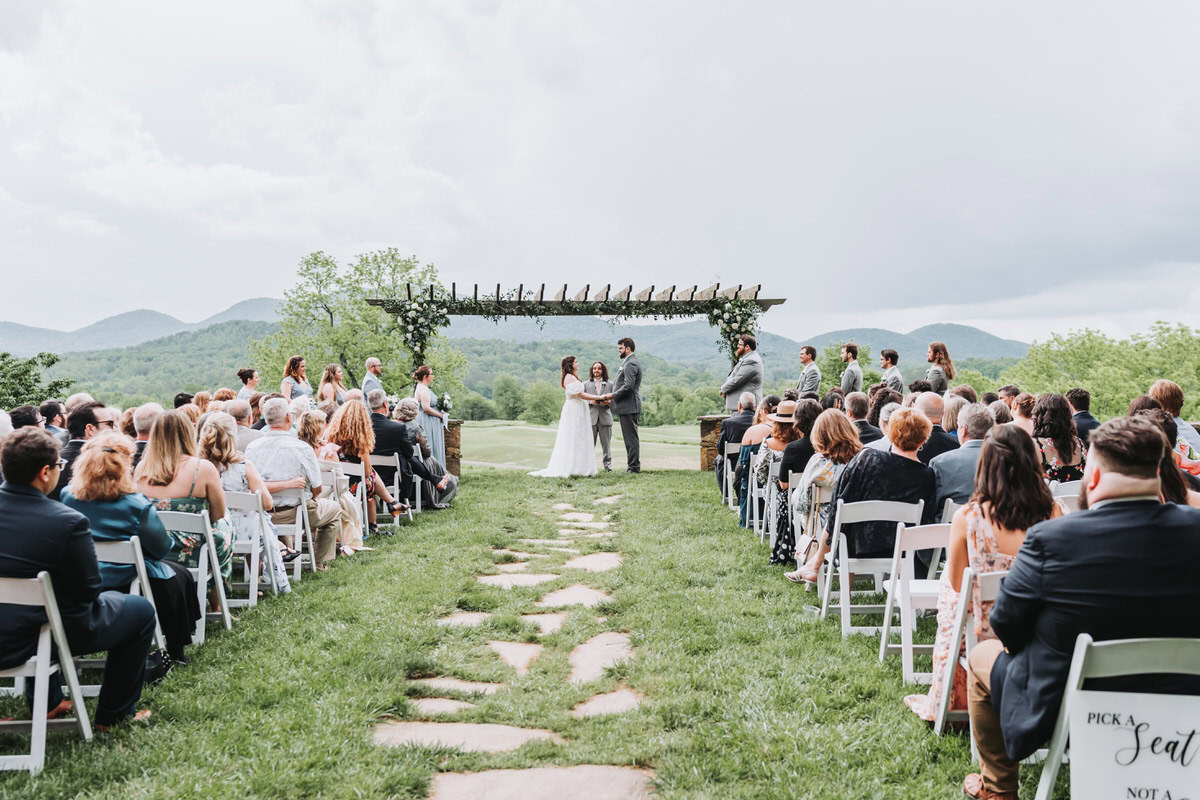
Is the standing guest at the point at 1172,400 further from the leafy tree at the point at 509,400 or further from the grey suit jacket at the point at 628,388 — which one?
the leafy tree at the point at 509,400

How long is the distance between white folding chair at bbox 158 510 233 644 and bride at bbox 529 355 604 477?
8143 millimetres

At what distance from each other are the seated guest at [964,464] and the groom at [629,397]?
7968 millimetres

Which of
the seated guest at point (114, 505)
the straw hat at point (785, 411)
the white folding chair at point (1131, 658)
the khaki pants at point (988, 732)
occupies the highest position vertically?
the straw hat at point (785, 411)

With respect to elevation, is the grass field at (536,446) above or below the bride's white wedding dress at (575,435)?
below

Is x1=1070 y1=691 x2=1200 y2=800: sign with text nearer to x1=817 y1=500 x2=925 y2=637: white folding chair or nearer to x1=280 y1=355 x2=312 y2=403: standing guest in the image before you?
x1=817 y1=500 x2=925 y2=637: white folding chair

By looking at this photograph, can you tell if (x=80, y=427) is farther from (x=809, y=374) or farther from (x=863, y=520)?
(x=809, y=374)

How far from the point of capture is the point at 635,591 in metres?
5.60

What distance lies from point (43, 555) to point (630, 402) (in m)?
10.3

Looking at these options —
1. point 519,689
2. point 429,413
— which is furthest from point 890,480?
point 429,413

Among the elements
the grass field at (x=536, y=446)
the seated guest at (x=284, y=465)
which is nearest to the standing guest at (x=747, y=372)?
the grass field at (x=536, y=446)

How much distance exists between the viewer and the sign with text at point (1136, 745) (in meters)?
2.19

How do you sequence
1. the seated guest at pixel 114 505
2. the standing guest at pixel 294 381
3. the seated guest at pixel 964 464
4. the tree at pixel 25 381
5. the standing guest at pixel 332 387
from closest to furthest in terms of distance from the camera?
the seated guest at pixel 114 505
the seated guest at pixel 964 464
the standing guest at pixel 294 381
the standing guest at pixel 332 387
the tree at pixel 25 381

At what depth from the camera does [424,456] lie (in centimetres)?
964

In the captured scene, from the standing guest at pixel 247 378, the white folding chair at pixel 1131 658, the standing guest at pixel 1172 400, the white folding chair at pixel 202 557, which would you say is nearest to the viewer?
the white folding chair at pixel 1131 658
